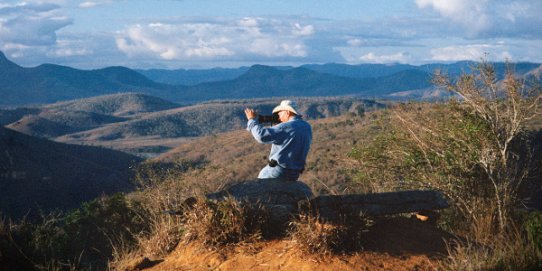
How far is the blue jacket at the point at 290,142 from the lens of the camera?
7297 mm

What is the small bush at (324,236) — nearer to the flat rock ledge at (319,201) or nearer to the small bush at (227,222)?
the flat rock ledge at (319,201)

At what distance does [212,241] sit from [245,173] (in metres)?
29.6

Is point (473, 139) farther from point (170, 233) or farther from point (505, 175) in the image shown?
point (170, 233)

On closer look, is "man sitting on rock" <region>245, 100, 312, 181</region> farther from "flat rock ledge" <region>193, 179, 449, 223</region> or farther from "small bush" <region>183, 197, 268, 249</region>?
"small bush" <region>183, 197, 268, 249</region>

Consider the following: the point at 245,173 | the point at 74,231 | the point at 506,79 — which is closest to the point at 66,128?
the point at 245,173

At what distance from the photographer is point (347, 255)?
6.14 meters

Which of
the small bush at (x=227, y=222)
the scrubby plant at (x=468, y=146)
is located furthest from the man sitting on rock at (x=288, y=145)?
the scrubby plant at (x=468, y=146)

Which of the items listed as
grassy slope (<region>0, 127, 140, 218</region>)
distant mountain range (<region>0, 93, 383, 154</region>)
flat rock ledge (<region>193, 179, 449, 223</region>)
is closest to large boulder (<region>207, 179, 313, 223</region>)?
flat rock ledge (<region>193, 179, 449, 223</region>)

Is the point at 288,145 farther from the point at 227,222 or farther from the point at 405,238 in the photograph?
the point at 405,238

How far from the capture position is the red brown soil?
6012mm

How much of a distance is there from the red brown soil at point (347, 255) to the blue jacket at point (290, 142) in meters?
1.23

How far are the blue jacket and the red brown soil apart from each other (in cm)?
123

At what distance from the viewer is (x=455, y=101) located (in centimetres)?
1021

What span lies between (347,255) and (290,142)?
176 centimetres
